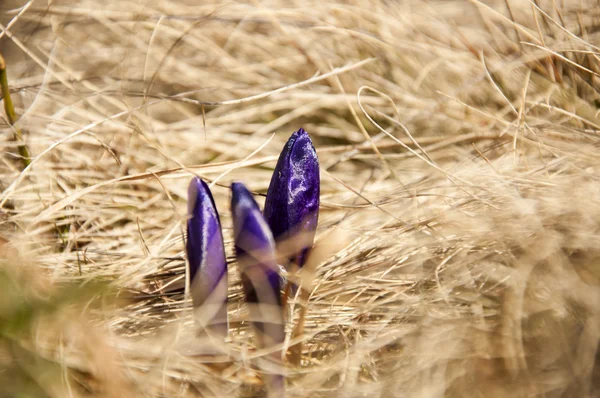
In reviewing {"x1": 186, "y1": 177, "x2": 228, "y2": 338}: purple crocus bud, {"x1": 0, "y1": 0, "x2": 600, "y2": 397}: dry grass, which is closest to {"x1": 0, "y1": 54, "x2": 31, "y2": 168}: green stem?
{"x1": 0, "y1": 0, "x2": 600, "y2": 397}: dry grass

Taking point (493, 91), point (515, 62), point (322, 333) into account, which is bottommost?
point (322, 333)

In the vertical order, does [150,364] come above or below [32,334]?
below

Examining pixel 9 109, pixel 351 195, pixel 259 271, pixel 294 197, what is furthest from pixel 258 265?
pixel 9 109

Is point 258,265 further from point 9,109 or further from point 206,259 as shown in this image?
point 9,109

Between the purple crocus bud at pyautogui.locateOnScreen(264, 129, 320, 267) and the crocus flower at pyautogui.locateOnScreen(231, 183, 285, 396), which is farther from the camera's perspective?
the purple crocus bud at pyautogui.locateOnScreen(264, 129, 320, 267)

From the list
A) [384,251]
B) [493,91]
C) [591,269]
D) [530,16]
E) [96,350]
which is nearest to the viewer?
[96,350]

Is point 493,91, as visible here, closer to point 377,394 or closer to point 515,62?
point 515,62

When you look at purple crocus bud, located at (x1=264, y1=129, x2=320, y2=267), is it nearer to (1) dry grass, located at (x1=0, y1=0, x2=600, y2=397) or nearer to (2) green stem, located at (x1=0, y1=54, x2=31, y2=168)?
(1) dry grass, located at (x1=0, y1=0, x2=600, y2=397)

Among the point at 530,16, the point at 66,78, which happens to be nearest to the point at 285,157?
the point at 66,78
